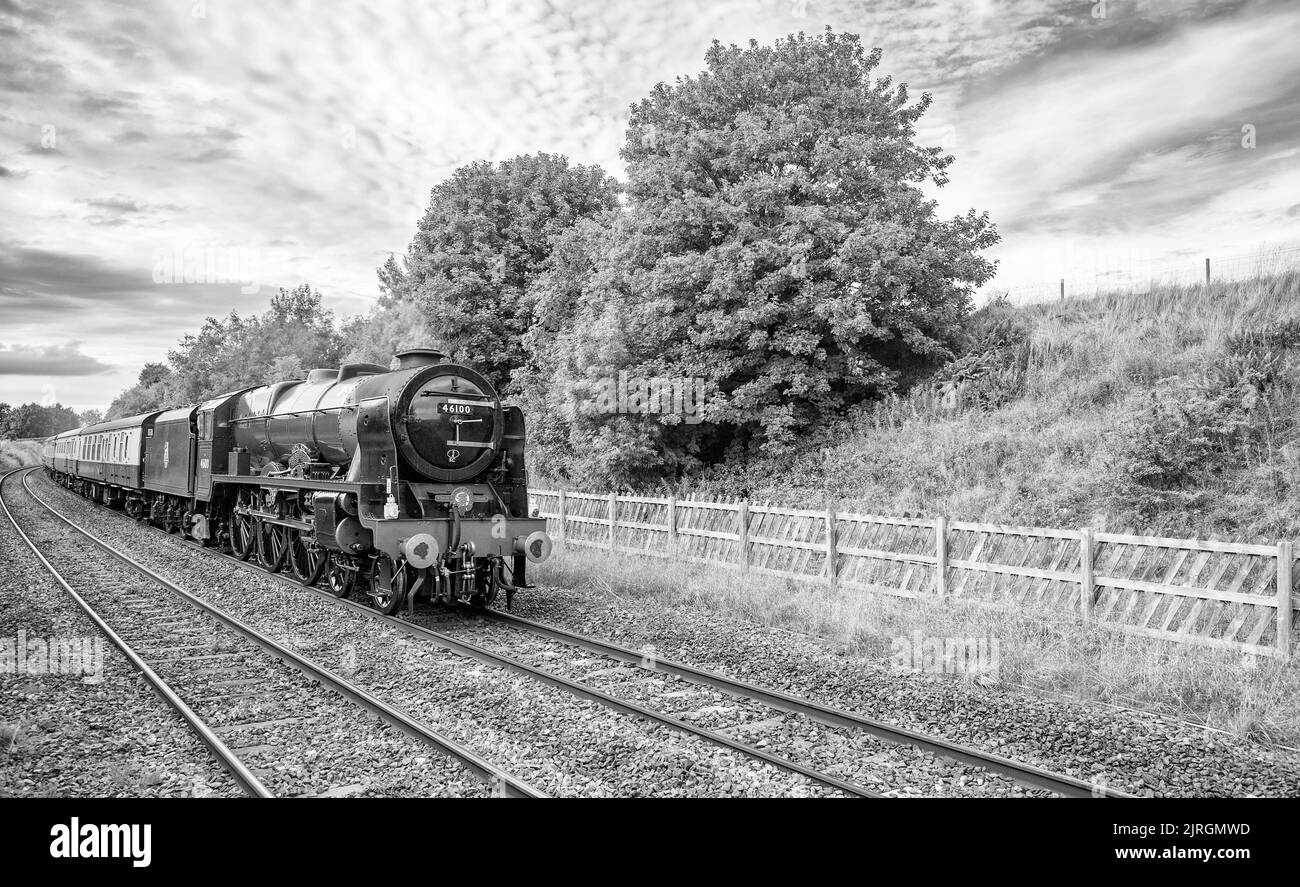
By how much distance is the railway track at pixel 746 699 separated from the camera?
16.7ft

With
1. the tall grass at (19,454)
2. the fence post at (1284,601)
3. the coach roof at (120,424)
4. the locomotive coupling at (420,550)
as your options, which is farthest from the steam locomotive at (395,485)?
the tall grass at (19,454)

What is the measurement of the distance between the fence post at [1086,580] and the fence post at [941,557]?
5.61ft

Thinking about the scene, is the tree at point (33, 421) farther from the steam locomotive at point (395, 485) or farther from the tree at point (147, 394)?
the steam locomotive at point (395, 485)

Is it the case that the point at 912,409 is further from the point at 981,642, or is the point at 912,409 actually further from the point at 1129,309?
the point at 981,642

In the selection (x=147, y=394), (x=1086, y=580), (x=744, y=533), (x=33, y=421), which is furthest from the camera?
(x=33, y=421)

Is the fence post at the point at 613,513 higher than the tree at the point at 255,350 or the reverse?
the reverse

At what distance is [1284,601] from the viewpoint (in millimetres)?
6934

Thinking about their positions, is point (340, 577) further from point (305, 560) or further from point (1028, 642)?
point (1028, 642)

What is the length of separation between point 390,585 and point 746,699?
17.5 feet

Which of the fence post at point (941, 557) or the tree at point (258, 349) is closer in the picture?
the fence post at point (941, 557)

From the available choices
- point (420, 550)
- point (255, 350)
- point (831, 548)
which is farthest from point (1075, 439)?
point (255, 350)

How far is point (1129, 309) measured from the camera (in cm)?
1564

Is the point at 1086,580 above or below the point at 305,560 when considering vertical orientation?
above

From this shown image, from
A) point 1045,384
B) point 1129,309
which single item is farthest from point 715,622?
point 1129,309
